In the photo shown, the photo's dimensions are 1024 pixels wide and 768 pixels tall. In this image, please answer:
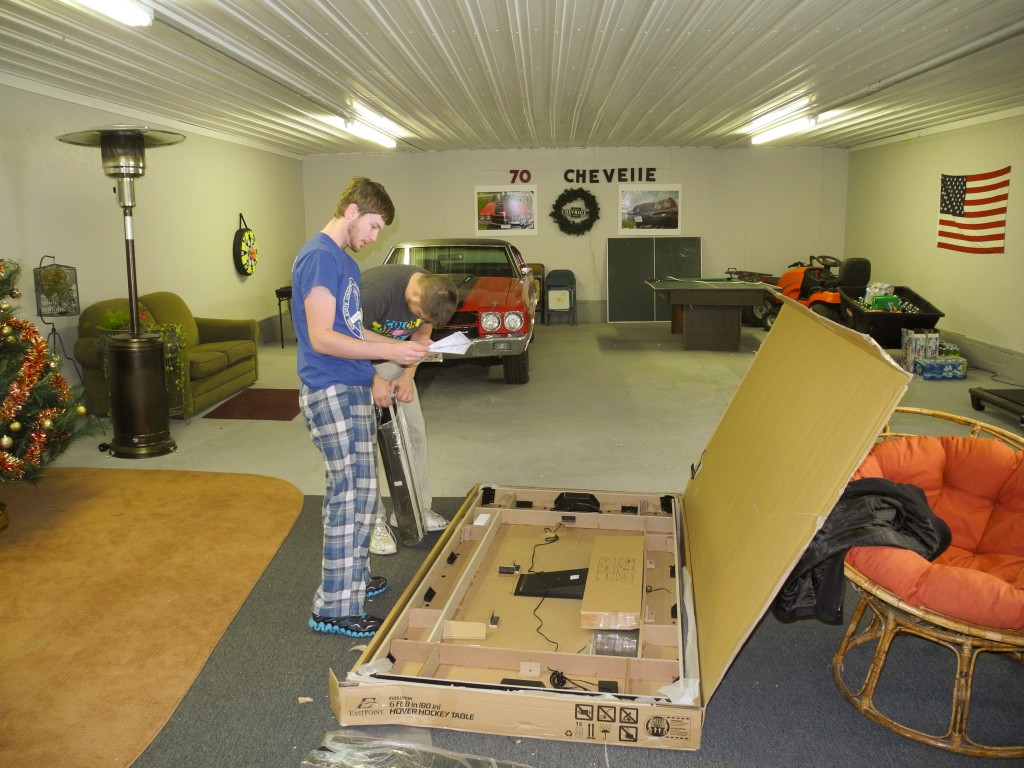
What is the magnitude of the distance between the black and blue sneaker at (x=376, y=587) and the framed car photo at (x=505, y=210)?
34.4ft

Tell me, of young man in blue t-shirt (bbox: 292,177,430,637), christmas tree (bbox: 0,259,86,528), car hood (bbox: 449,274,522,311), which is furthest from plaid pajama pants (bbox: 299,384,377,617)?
car hood (bbox: 449,274,522,311)

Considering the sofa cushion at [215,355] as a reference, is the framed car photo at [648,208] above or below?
above

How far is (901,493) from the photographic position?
9.12ft

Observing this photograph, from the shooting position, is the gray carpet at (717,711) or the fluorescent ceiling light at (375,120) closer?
the gray carpet at (717,711)

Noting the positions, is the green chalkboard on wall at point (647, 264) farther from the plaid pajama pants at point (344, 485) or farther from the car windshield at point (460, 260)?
the plaid pajama pants at point (344, 485)

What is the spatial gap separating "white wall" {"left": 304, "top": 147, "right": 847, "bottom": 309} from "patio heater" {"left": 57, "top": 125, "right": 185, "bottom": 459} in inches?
297

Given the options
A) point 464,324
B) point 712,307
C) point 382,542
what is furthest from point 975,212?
point 382,542

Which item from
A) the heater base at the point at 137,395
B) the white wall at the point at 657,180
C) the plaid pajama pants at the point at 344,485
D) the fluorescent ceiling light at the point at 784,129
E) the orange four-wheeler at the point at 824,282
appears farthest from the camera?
the white wall at the point at 657,180

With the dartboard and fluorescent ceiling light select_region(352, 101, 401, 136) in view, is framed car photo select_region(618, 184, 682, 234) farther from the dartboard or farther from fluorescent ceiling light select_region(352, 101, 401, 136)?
the dartboard

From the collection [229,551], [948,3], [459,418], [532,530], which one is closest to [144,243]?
[459,418]

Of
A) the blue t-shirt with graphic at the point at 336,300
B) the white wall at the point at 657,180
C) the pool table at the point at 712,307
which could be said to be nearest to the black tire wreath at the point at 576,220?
the white wall at the point at 657,180

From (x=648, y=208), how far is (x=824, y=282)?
11.2ft

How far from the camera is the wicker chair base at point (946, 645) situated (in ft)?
8.28

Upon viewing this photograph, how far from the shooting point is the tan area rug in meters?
2.82
